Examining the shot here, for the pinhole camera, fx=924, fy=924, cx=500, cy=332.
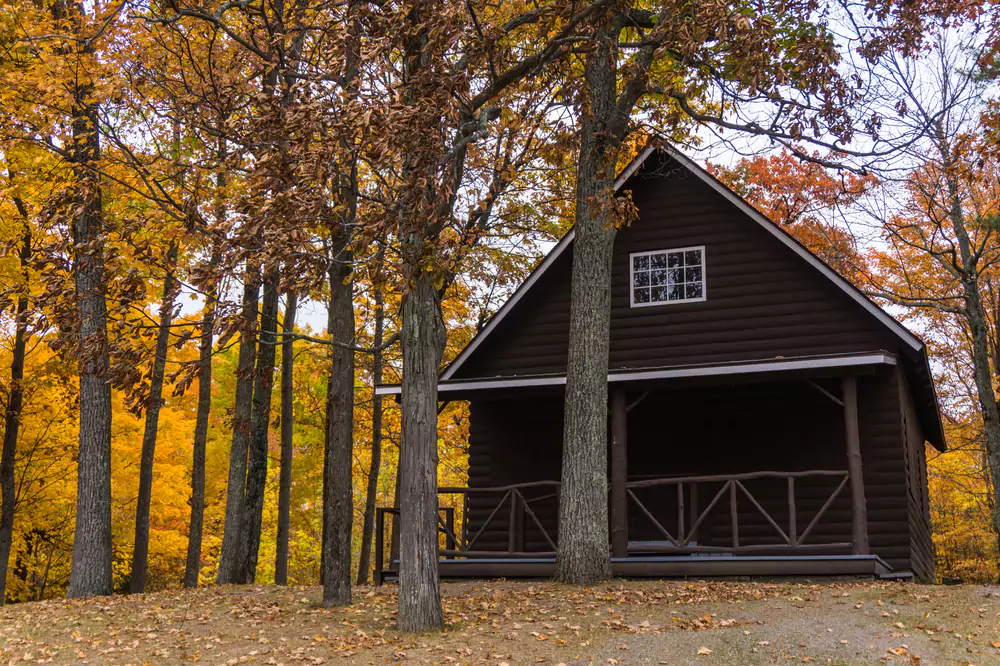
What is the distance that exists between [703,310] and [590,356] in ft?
13.3

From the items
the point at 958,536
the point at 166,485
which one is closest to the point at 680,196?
the point at 166,485

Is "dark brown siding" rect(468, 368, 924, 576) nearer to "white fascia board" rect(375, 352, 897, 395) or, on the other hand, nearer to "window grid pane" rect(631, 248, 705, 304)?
"white fascia board" rect(375, 352, 897, 395)

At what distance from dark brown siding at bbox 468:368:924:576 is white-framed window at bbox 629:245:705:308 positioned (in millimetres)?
1824

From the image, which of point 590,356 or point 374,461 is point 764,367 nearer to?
point 590,356

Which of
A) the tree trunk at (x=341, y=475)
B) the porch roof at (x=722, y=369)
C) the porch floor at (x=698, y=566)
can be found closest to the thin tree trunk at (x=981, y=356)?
the porch floor at (x=698, y=566)

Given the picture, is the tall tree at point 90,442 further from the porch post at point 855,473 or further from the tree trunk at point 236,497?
the porch post at point 855,473

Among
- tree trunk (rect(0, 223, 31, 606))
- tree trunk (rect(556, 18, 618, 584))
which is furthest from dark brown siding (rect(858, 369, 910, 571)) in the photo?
tree trunk (rect(0, 223, 31, 606))

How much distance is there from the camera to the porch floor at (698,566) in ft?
45.0

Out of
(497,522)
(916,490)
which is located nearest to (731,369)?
(497,522)

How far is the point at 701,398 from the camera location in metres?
17.5

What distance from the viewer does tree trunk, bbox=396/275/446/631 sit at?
35.0ft

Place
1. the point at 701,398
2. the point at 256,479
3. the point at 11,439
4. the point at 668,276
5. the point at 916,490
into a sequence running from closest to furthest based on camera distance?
the point at 701,398
the point at 668,276
the point at 256,479
the point at 916,490
the point at 11,439

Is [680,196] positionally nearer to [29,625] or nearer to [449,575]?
[449,575]

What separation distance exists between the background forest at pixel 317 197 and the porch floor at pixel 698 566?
3716 millimetres
